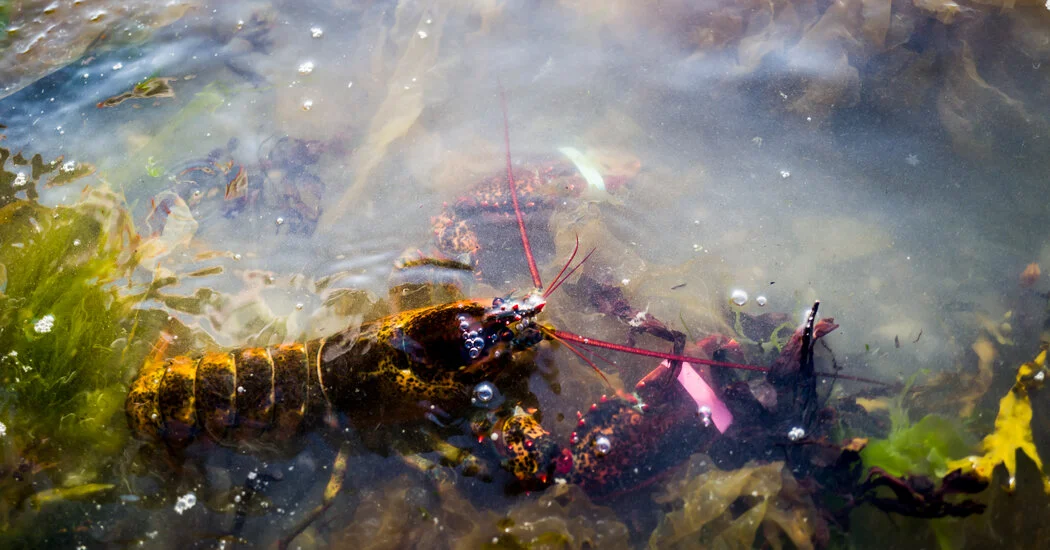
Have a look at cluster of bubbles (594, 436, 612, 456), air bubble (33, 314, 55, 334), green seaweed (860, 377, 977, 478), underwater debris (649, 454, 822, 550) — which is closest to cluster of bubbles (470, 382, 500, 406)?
cluster of bubbles (594, 436, 612, 456)

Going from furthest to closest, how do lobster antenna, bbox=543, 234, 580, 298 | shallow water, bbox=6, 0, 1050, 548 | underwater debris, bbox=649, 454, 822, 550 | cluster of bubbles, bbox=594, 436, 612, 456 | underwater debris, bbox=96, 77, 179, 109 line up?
underwater debris, bbox=96, 77, 179, 109 < lobster antenna, bbox=543, 234, 580, 298 < shallow water, bbox=6, 0, 1050, 548 < cluster of bubbles, bbox=594, 436, 612, 456 < underwater debris, bbox=649, 454, 822, 550

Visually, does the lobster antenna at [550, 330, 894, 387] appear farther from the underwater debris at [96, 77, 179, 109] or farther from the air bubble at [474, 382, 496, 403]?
the underwater debris at [96, 77, 179, 109]

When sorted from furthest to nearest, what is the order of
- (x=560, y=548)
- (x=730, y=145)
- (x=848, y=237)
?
1. (x=730, y=145)
2. (x=848, y=237)
3. (x=560, y=548)

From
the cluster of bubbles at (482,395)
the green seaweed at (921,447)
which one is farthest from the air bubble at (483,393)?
the green seaweed at (921,447)

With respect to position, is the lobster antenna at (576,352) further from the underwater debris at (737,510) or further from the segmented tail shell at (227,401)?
the segmented tail shell at (227,401)

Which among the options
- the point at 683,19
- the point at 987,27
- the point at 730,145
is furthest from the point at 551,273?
the point at 987,27

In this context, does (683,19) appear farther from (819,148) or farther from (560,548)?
(560,548)

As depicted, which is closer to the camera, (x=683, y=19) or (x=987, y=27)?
(x=987, y=27)
